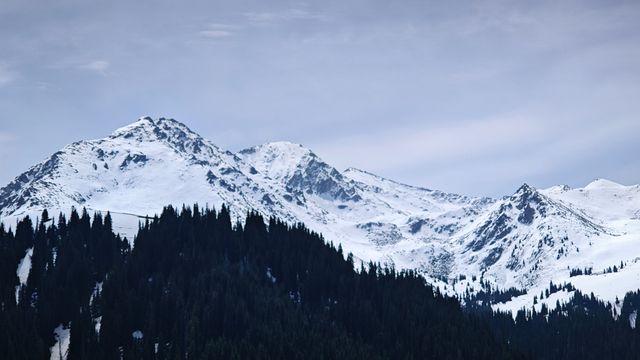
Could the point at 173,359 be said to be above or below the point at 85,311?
below

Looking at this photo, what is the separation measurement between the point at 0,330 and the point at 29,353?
1073 cm

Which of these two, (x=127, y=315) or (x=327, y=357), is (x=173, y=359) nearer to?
(x=127, y=315)

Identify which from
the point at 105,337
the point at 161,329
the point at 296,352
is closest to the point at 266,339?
the point at 296,352

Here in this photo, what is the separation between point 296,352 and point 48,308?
59413 mm

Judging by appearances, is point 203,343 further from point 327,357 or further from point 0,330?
point 0,330

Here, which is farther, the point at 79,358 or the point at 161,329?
the point at 161,329

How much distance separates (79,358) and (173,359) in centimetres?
2063

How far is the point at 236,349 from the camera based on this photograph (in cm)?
18838

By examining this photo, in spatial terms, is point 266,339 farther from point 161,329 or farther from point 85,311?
point 85,311

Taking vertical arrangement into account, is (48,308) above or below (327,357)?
above

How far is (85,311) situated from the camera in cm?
19862

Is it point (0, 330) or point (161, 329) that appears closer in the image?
point (0, 330)

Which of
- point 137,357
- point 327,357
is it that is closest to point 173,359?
point 137,357

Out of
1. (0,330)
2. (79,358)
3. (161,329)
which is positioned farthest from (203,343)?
(0,330)
